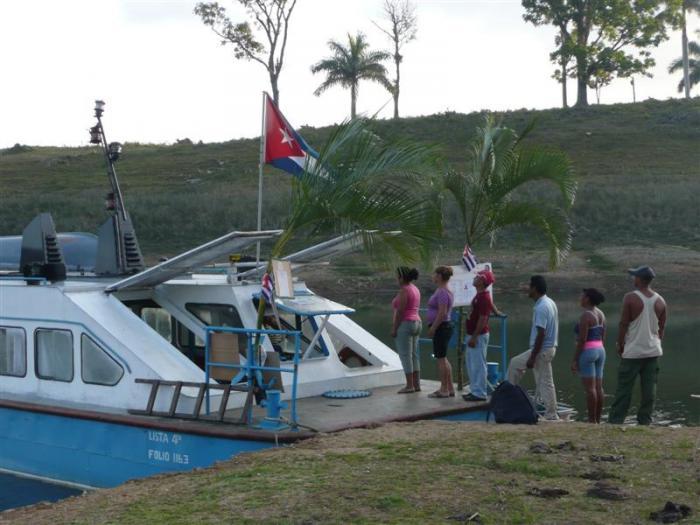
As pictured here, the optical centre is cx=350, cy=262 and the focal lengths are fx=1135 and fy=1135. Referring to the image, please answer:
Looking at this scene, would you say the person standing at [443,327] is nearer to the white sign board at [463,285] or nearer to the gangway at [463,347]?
the gangway at [463,347]

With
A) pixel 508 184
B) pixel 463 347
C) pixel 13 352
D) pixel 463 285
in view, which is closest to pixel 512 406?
pixel 463 285

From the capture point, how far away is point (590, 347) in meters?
12.2

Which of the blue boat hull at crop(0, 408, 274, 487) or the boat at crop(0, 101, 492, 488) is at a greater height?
the boat at crop(0, 101, 492, 488)

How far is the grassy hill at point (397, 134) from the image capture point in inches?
1679

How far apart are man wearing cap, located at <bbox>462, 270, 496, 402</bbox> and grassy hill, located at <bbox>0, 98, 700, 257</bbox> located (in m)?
Result: 23.0

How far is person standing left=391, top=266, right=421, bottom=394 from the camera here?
12703 millimetres

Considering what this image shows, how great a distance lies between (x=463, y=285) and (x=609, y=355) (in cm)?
1123

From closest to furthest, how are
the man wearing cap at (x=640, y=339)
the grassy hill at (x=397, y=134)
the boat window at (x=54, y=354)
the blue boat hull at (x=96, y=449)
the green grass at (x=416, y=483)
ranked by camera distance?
1. the green grass at (x=416, y=483)
2. the blue boat hull at (x=96, y=449)
3. the man wearing cap at (x=640, y=339)
4. the boat window at (x=54, y=354)
5. the grassy hill at (x=397, y=134)

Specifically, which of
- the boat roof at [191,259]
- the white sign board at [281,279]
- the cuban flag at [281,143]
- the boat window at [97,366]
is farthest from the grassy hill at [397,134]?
the white sign board at [281,279]

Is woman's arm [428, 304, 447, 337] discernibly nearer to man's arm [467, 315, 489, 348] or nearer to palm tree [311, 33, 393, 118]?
man's arm [467, 315, 489, 348]

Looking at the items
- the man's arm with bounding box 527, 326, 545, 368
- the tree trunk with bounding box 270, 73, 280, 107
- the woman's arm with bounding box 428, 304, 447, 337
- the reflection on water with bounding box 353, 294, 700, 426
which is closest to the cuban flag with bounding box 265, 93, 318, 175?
the woman's arm with bounding box 428, 304, 447, 337

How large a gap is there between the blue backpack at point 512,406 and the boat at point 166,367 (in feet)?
2.34

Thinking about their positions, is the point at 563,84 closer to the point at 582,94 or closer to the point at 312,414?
the point at 582,94

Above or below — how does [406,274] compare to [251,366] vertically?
above
